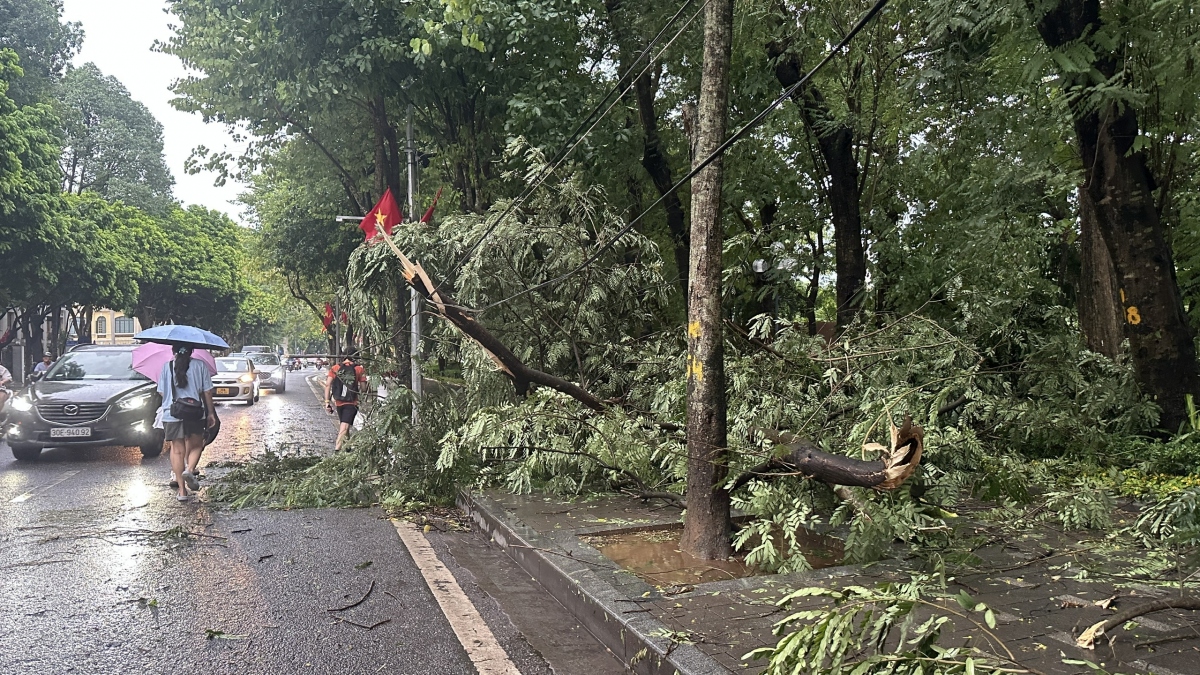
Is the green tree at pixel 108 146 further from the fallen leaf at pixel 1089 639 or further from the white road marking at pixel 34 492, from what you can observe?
the fallen leaf at pixel 1089 639

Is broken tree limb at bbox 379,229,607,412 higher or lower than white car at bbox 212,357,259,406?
higher

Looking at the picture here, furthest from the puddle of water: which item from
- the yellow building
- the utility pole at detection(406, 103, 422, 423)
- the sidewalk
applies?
the yellow building

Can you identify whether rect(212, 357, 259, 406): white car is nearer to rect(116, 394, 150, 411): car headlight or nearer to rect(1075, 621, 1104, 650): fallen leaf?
rect(116, 394, 150, 411): car headlight

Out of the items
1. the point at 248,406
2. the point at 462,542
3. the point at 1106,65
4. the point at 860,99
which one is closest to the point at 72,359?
the point at 462,542

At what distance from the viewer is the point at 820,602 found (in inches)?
189

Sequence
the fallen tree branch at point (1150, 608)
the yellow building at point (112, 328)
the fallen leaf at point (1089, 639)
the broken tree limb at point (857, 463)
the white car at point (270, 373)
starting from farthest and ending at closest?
1. the yellow building at point (112, 328)
2. the white car at point (270, 373)
3. the broken tree limb at point (857, 463)
4. the fallen leaf at point (1089, 639)
5. the fallen tree branch at point (1150, 608)

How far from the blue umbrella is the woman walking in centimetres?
14

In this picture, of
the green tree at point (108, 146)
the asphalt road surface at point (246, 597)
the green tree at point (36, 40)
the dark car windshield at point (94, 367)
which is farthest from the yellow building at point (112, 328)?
the asphalt road surface at point (246, 597)

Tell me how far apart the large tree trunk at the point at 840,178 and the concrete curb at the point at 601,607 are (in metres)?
7.53

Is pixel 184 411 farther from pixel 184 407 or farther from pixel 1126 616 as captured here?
pixel 1126 616

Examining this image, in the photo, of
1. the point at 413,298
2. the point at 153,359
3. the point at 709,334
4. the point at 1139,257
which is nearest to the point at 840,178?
the point at 1139,257

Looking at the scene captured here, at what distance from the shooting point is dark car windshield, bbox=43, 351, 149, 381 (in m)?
13.0

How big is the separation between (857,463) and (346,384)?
9.10 meters

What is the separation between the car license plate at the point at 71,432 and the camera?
37.6 ft
